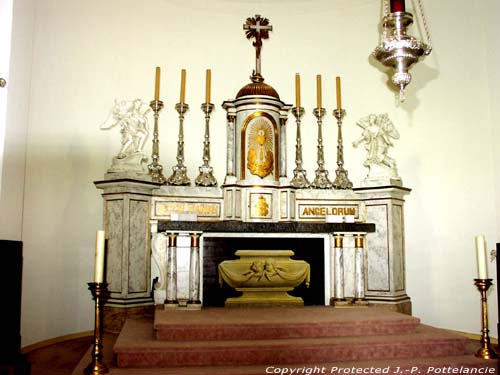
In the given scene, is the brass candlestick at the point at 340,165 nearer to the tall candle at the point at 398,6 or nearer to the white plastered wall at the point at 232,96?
the white plastered wall at the point at 232,96

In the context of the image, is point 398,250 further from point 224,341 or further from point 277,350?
point 224,341

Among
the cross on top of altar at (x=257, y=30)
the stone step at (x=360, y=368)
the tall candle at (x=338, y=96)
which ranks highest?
the cross on top of altar at (x=257, y=30)

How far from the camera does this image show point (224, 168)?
7.83 metres

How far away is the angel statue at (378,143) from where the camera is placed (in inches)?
290

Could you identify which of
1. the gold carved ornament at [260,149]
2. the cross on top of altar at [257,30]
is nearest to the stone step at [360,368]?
the gold carved ornament at [260,149]

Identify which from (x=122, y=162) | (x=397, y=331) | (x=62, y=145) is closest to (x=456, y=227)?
(x=397, y=331)

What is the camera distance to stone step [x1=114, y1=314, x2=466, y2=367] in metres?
4.56

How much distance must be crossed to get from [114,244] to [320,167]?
122 inches

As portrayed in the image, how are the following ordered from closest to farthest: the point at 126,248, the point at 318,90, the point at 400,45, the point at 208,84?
1. the point at 400,45
2. the point at 126,248
3. the point at 208,84
4. the point at 318,90

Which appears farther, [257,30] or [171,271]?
[257,30]

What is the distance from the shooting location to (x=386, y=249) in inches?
281

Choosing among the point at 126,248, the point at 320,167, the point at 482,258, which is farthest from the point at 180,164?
the point at 482,258

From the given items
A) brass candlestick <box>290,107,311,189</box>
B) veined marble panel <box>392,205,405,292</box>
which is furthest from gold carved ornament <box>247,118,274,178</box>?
veined marble panel <box>392,205,405,292</box>

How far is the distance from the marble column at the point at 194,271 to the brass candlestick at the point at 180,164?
1.04 meters
